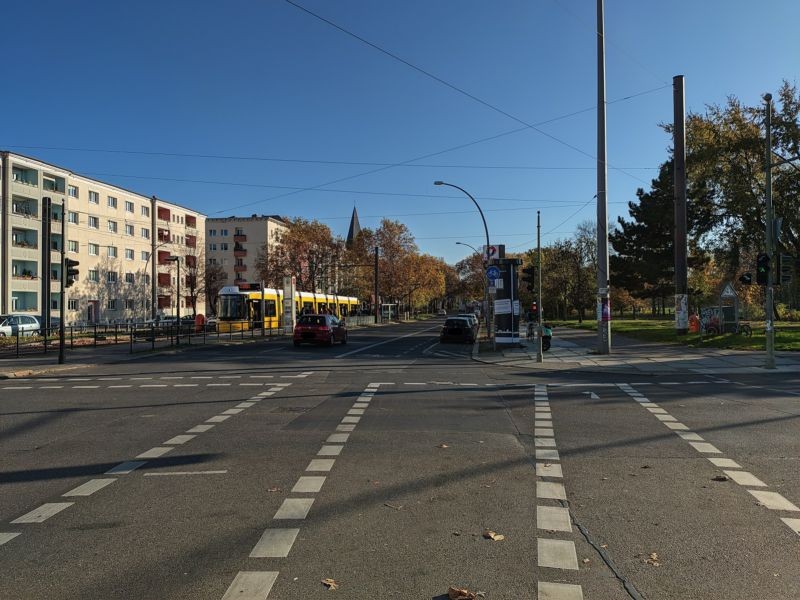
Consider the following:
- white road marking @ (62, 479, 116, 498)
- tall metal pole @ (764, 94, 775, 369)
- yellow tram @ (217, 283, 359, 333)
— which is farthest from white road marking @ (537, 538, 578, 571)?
yellow tram @ (217, 283, 359, 333)

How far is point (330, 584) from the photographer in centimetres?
394

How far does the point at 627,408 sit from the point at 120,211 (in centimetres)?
7242

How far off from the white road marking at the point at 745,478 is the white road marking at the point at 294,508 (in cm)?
430

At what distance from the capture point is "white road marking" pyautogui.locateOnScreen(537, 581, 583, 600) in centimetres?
377

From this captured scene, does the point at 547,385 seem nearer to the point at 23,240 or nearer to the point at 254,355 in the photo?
the point at 254,355

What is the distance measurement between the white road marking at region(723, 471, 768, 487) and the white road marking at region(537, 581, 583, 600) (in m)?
3.29

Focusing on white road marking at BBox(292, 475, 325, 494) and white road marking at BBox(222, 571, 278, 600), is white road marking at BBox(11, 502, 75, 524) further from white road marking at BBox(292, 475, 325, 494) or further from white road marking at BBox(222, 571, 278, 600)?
white road marking at BBox(222, 571, 278, 600)

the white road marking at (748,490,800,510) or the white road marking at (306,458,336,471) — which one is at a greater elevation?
the white road marking at (306,458,336,471)

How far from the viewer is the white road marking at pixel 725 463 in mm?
6969

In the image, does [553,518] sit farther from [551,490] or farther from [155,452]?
Result: [155,452]

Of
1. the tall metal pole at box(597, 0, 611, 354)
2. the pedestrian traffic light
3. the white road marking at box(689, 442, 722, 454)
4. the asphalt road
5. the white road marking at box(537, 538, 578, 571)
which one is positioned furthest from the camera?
the tall metal pole at box(597, 0, 611, 354)

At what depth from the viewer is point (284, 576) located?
13.3 ft

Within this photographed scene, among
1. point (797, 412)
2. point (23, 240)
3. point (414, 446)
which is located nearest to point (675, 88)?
point (797, 412)

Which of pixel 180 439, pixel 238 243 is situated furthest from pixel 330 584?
pixel 238 243
